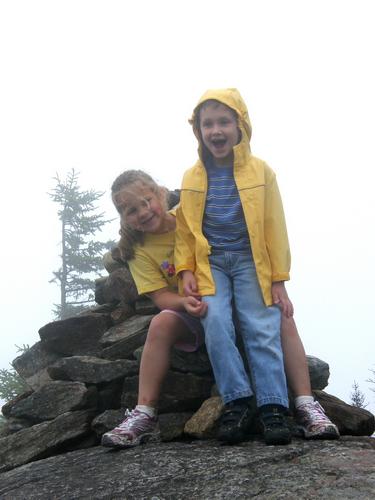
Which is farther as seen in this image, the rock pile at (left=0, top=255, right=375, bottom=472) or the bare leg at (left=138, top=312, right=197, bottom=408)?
the rock pile at (left=0, top=255, right=375, bottom=472)

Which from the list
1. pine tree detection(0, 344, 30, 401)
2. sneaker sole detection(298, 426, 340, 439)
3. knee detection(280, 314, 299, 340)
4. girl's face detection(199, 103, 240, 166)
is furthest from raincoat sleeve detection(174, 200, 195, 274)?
pine tree detection(0, 344, 30, 401)

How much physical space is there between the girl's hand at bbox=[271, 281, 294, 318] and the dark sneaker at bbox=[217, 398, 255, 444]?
2.87 feet

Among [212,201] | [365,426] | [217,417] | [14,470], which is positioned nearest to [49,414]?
[14,470]

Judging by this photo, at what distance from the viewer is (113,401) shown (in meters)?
5.25

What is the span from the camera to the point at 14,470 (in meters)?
4.62

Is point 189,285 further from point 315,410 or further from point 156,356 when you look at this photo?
point 315,410

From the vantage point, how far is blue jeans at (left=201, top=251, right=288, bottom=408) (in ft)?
13.4

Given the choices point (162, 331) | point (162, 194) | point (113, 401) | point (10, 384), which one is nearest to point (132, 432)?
point (162, 331)

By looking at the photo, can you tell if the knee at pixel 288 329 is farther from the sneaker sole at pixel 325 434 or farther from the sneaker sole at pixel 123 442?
the sneaker sole at pixel 123 442

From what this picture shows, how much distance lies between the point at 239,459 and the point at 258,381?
25.8 inches

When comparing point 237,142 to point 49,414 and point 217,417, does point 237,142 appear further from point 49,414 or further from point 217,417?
point 49,414

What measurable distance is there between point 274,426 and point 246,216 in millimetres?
1848

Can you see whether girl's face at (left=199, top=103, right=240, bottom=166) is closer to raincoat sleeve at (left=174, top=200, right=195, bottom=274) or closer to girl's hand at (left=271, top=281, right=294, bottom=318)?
raincoat sleeve at (left=174, top=200, right=195, bottom=274)

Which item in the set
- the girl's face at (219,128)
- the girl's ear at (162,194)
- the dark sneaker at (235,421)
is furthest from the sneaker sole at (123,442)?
the girl's face at (219,128)
